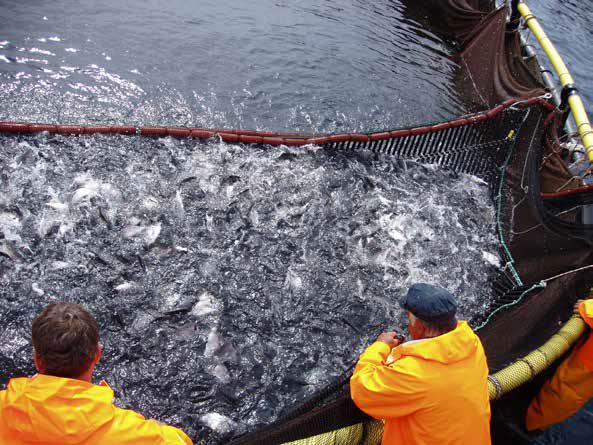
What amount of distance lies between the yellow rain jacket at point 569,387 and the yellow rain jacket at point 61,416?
3786 mm

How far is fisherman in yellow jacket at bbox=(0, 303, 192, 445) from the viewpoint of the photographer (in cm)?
209

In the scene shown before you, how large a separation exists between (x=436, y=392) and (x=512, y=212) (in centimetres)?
427

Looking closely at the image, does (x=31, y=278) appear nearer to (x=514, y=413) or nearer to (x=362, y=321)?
(x=362, y=321)

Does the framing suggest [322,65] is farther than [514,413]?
Yes

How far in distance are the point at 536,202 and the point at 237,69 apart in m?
5.69

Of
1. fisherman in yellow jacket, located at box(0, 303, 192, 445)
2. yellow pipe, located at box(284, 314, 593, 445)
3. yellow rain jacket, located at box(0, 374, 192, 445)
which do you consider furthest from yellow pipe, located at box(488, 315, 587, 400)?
yellow rain jacket, located at box(0, 374, 192, 445)

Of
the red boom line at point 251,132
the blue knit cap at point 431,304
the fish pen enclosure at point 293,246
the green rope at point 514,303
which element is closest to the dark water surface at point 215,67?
the red boom line at point 251,132

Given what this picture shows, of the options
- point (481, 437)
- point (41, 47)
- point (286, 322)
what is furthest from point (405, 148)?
point (41, 47)

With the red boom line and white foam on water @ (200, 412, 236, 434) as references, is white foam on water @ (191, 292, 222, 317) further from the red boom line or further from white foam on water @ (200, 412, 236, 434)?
the red boom line

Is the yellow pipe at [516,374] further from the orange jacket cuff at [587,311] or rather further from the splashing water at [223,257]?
the splashing water at [223,257]

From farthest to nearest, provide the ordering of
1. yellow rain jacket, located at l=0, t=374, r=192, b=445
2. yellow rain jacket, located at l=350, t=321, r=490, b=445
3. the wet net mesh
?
the wet net mesh, yellow rain jacket, located at l=350, t=321, r=490, b=445, yellow rain jacket, located at l=0, t=374, r=192, b=445

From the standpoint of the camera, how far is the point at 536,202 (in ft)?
18.1

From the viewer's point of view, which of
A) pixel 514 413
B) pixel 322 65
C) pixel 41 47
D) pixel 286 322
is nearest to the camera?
pixel 514 413

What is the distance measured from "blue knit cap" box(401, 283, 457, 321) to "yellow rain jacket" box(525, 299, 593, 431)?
1905 mm
